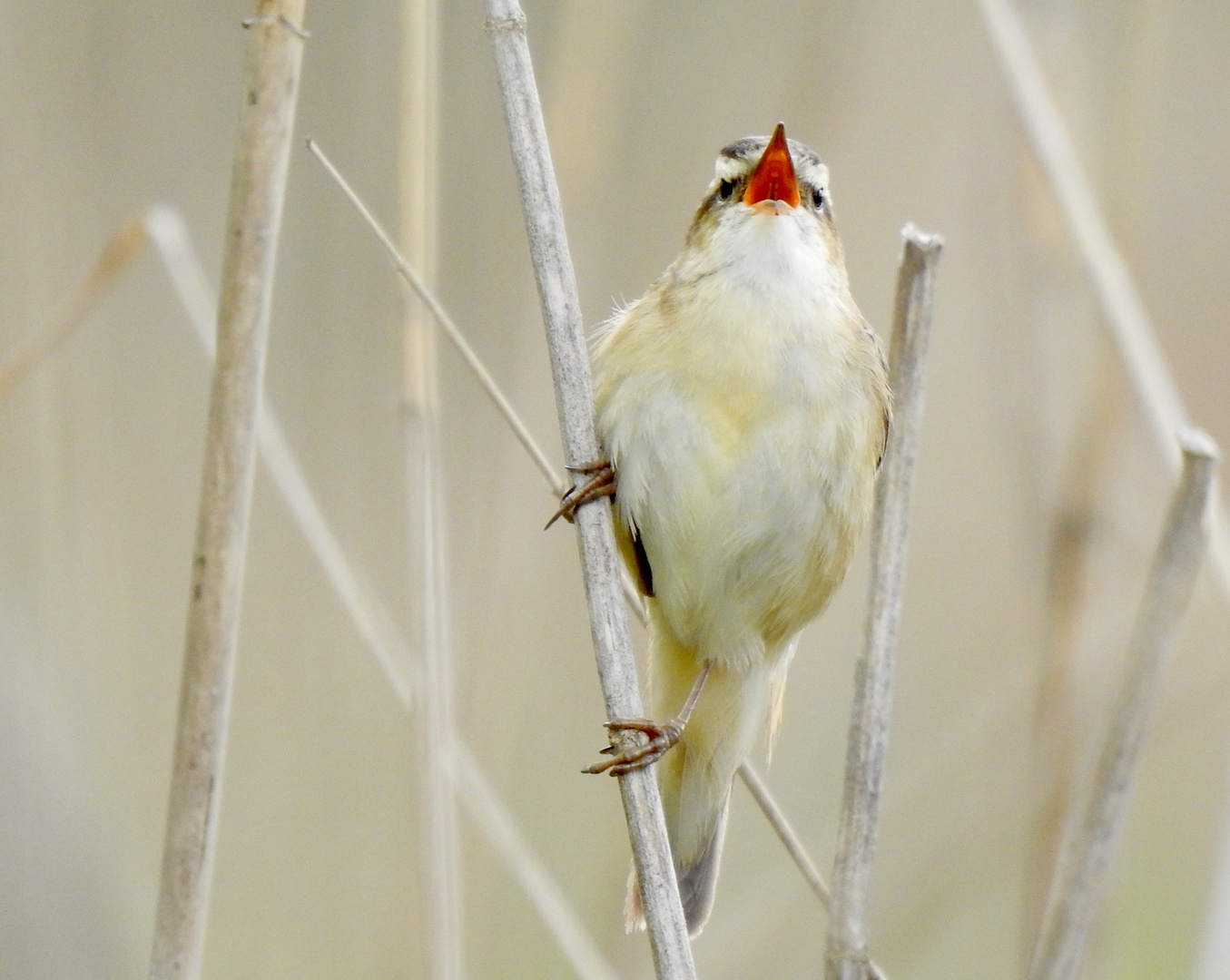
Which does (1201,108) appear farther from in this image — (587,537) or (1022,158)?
(587,537)

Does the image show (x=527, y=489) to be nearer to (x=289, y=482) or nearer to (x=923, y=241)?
(x=289, y=482)

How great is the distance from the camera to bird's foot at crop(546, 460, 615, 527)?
5.96 feet

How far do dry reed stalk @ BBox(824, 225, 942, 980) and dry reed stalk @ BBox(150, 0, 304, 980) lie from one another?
785 millimetres

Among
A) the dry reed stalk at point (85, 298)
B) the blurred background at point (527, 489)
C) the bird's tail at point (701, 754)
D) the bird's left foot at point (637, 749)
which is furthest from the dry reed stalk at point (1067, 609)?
the dry reed stalk at point (85, 298)

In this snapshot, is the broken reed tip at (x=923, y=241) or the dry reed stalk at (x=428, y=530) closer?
the broken reed tip at (x=923, y=241)

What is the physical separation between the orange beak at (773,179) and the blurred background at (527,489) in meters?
0.49

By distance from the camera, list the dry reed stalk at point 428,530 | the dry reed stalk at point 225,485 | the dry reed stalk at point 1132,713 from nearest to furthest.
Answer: the dry reed stalk at point 225,485 → the dry reed stalk at point 1132,713 → the dry reed stalk at point 428,530

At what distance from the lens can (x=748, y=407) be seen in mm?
1980

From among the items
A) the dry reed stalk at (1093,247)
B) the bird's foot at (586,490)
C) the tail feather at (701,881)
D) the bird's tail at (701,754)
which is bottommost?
the tail feather at (701,881)

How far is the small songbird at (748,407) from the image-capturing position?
198 centimetres

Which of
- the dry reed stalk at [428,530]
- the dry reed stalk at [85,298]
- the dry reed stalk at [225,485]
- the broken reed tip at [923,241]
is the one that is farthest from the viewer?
the dry reed stalk at [85,298]

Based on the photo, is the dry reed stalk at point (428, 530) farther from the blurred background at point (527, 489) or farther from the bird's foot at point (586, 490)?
the bird's foot at point (586, 490)

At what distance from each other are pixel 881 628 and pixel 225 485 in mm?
851

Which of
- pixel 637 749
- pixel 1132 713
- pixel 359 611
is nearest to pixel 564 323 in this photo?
pixel 637 749
